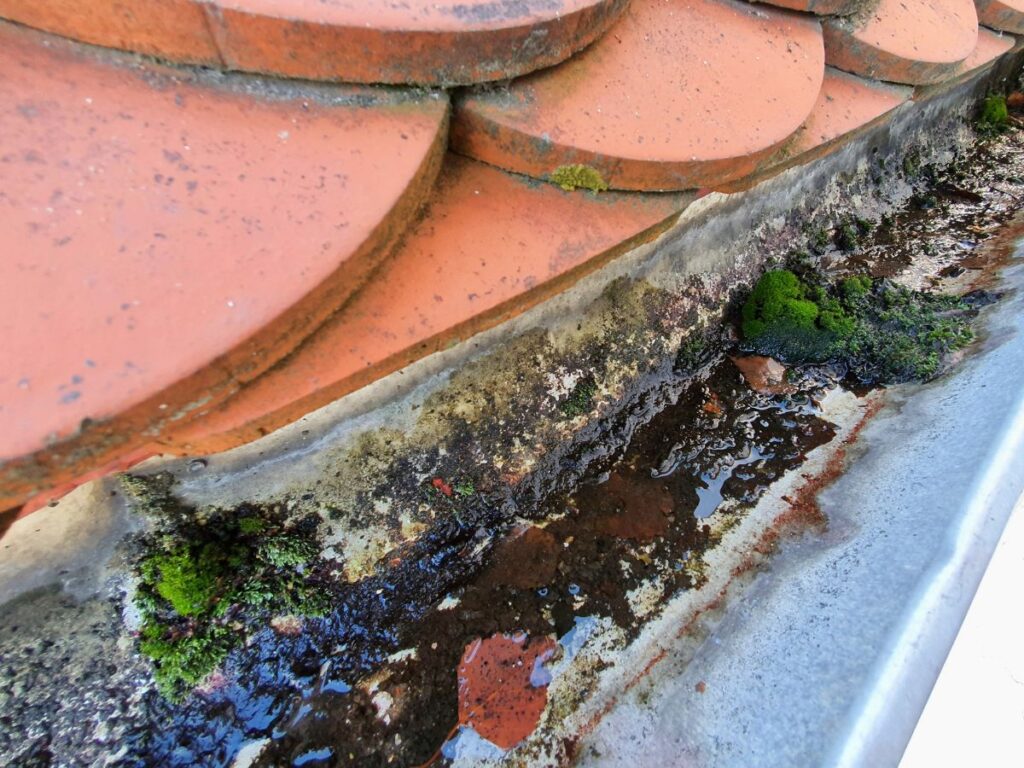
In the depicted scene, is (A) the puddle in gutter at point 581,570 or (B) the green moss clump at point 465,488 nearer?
(A) the puddle in gutter at point 581,570

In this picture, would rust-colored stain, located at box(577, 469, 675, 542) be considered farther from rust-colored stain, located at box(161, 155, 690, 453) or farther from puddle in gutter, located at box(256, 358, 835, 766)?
rust-colored stain, located at box(161, 155, 690, 453)

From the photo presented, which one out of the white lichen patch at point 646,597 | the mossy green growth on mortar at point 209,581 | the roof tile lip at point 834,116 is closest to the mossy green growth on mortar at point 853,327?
the roof tile lip at point 834,116

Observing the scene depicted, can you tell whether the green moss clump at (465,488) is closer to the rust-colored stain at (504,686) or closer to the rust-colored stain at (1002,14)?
the rust-colored stain at (504,686)

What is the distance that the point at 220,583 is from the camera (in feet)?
4.43

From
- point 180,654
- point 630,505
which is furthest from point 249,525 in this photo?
point 630,505

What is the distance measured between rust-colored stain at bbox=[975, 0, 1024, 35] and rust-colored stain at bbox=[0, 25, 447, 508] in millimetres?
2167

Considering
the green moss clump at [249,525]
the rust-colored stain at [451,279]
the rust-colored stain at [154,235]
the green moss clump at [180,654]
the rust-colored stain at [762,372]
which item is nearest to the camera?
the rust-colored stain at [154,235]

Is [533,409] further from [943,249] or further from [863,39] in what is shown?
[943,249]

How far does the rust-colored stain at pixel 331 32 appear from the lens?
2.48ft

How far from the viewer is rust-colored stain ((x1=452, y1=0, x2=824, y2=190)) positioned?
3.28 feet

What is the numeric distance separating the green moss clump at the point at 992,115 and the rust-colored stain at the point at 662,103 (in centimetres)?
234

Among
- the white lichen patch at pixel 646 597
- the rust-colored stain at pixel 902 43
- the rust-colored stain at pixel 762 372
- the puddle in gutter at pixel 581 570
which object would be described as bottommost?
the white lichen patch at pixel 646 597

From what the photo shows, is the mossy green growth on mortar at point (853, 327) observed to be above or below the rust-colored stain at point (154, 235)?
below

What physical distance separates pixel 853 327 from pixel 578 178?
1.45 meters
